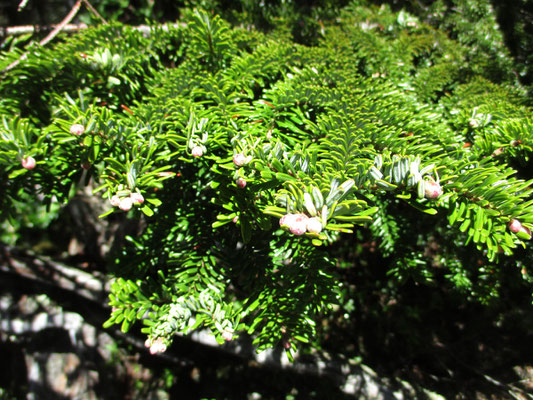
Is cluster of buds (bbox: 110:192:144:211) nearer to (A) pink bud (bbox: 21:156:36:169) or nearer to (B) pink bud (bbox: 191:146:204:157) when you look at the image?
(B) pink bud (bbox: 191:146:204:157)

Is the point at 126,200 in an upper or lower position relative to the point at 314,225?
lower

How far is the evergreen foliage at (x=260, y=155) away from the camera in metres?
0.67

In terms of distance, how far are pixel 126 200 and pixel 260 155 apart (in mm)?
311

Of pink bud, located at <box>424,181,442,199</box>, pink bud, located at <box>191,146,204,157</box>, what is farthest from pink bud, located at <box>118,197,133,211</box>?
pink bud, located at <box>424,181,442,199</box>

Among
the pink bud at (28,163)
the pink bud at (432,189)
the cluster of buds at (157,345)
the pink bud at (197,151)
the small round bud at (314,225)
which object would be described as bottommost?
the cluster of buds at (157,345)

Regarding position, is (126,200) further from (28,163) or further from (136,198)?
(28,163)

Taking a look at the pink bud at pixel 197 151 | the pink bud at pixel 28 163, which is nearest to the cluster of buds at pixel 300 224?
the pink bud at pixel 197 151

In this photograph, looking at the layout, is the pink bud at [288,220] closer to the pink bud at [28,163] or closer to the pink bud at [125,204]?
the pink bud at [125,204]

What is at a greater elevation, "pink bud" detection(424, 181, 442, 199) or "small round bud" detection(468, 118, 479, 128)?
"small round bud" detection(468, 118, 479, 128)

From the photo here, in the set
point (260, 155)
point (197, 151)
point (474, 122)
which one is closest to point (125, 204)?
point (197, 151)

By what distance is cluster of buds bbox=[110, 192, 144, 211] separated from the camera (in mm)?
639

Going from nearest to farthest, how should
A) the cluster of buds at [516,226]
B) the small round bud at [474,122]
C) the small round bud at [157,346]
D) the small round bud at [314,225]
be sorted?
1. the small round bud at [314,225]
2. the cluster of buds at [516,226]
3. the small round bud at [157,346]
4. the small round bud at [474,122]

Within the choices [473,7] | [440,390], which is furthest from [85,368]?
[473,7]

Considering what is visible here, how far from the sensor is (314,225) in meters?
0.51
